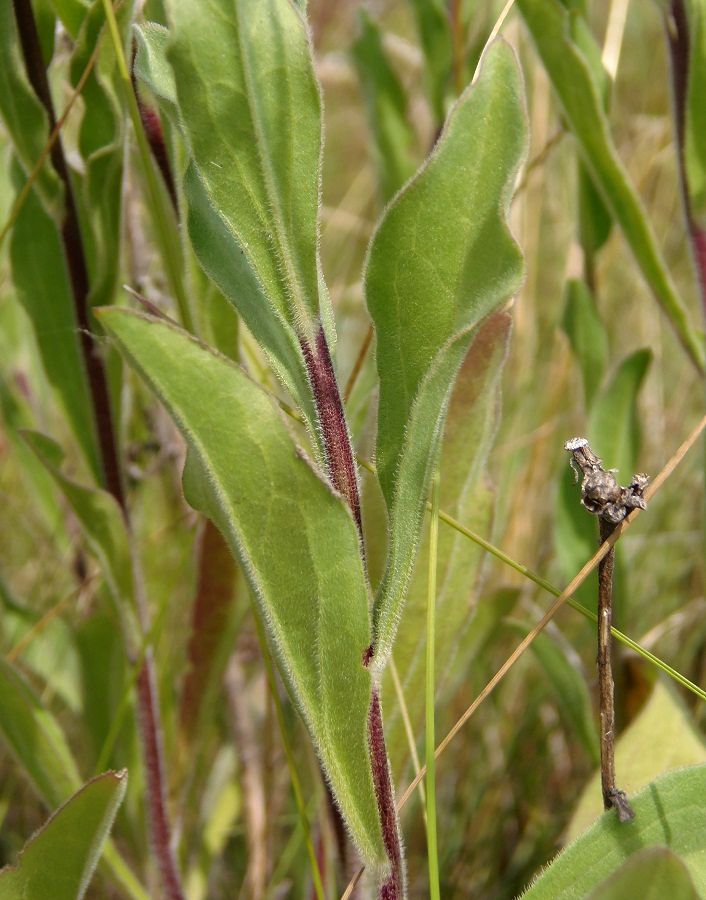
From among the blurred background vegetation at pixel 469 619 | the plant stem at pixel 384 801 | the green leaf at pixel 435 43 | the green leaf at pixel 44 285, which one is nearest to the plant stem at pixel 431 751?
the plant stem at pixel 384 801

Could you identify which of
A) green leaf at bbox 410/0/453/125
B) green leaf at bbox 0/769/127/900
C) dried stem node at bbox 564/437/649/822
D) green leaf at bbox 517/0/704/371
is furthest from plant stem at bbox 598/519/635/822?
green leaf at bbox 410/0/453/125

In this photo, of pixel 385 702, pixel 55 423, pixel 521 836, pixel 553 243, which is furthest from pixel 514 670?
pixel 553 243

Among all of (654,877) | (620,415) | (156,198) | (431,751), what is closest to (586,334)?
(620,415)

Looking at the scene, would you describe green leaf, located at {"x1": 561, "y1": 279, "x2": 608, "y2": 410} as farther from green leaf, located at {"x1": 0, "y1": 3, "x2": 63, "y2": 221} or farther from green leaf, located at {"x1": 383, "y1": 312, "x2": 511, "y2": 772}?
green leaf, located at {"x1": 0, "y1": 3, "x2": 63, "y2": 221}

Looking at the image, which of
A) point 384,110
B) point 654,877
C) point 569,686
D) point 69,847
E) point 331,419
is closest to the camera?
point 654,877

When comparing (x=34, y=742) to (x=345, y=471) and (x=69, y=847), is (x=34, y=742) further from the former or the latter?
(x=345, y=471)

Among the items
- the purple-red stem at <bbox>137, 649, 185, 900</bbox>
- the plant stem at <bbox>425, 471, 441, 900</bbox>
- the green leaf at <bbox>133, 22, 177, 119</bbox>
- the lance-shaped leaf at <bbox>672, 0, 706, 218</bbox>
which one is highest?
the lance-shaped leaf at <bbox>672, 0, 706, 218</bbox>

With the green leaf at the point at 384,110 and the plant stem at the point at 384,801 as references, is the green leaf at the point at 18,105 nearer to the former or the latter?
the plant stem at the point at 384,801
